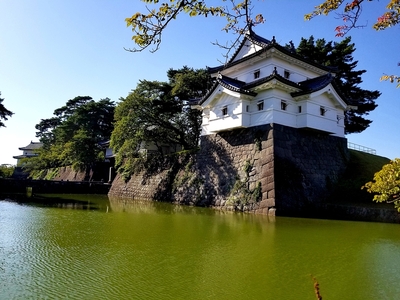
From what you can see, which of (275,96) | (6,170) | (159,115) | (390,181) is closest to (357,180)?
(275,96)

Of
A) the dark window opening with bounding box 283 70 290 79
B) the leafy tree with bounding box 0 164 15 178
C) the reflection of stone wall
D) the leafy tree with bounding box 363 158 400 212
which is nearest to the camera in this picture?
the leafy tree with bounding box 363 158 400 212

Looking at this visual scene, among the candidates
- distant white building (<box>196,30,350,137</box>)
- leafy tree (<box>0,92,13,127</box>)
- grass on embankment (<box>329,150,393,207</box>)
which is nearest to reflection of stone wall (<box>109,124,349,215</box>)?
grass on embankment (<box>329,150,393,207</box>)

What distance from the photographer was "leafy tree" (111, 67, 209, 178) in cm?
1759

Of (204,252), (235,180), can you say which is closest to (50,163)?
(235,180)

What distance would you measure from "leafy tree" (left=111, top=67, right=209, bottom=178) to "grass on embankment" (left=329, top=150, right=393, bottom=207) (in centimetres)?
845

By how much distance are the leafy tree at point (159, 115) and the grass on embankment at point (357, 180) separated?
845 centimetres

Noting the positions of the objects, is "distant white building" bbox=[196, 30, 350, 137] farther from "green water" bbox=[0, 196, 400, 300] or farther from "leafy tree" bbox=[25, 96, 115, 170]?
"leafy tree" bbox=[25, 96, 115, 170]

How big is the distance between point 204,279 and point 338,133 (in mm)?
13087

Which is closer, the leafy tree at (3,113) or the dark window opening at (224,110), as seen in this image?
the dark window opening at (224,110)

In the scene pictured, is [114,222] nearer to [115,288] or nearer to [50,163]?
[115,288]

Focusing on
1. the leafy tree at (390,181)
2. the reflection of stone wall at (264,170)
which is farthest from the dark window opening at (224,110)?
the leafy tree at (390,181)

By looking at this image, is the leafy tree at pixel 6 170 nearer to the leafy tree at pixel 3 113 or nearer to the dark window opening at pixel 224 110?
the leafy tree at pixel 3 113

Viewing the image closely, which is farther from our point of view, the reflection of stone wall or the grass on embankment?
the reflection of stone wall

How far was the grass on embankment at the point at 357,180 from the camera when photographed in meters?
11.8
